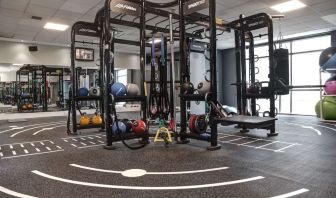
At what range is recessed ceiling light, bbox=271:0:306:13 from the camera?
668cm

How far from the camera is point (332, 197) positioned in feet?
7.22

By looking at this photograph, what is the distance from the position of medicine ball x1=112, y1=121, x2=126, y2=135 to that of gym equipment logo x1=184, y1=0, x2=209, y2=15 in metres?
2.43

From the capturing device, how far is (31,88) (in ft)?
38.2

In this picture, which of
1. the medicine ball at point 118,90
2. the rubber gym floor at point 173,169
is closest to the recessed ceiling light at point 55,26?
the rubber gym floor at point 173,169

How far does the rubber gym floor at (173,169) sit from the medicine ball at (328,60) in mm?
3216

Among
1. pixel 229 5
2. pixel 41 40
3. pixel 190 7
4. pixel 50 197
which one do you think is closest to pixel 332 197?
pixel 50 197

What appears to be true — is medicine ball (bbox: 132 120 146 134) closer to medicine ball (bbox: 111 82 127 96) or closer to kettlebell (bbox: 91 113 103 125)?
medicine ball (bbox: 111 82 127 96)

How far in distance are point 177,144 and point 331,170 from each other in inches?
95.7

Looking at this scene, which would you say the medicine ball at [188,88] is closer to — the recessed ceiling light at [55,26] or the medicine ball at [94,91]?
the medicine ball at [94,91]

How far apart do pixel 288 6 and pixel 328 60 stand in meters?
2.03

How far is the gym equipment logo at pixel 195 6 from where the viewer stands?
427 centimetres

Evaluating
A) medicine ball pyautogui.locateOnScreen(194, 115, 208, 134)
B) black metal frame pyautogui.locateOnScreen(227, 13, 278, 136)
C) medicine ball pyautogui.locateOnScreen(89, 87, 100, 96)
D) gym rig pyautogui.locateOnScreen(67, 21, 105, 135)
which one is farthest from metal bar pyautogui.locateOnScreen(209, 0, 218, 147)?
medicine ball pyautogui.locateOnScreen(89, 87, 100, 96)

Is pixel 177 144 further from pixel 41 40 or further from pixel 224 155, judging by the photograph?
pixel 41 40

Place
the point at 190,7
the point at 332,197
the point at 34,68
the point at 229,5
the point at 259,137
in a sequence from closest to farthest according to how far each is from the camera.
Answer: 1. the point at 332,197
2. the point at 190,7
3. the point at 259,137
4. the point at 229,5
5. the point at 34,68
